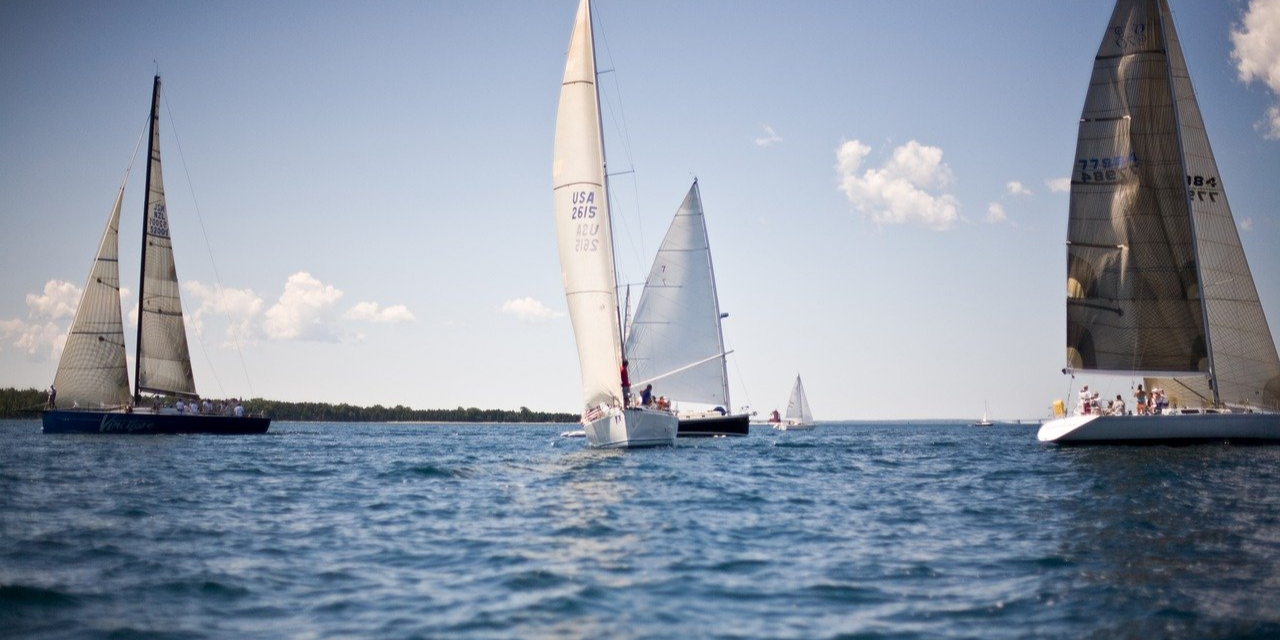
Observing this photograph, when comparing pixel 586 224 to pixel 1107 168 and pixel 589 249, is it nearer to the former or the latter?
pixel 589 249

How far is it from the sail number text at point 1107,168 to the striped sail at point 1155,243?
0.13 feet

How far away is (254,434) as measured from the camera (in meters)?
54.6

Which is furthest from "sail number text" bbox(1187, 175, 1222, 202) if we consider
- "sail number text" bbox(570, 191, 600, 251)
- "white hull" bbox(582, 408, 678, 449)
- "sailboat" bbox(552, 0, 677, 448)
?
"sail number text" bbox(570, 191, 600, 251)

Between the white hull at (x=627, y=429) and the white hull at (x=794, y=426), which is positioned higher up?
the white hull at (x=627, y=429)

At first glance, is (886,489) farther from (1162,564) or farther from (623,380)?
(623,380)

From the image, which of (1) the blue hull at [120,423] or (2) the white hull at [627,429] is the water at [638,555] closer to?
(2) the white hull at [627,429]

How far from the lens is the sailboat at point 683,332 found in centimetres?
4997

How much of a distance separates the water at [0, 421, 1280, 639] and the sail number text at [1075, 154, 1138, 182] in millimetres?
16109

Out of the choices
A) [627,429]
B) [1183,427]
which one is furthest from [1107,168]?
[627,429]

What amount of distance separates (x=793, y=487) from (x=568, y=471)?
20.6 ft

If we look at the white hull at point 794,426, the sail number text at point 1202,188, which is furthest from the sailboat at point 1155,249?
the white hull at point 794,426

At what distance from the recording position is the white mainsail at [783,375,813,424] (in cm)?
9825

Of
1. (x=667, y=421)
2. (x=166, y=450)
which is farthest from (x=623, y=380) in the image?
(x=166, y=450)

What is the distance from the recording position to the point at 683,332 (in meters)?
50.1
